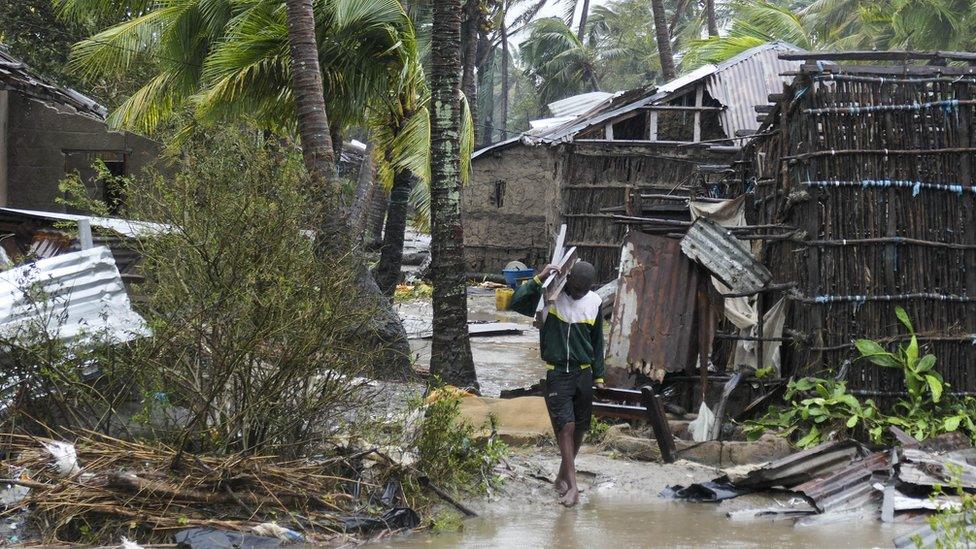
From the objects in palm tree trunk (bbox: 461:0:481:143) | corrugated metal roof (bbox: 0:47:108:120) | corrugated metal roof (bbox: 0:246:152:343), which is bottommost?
corrugated metal roof (bbox: 0:246:152:343)

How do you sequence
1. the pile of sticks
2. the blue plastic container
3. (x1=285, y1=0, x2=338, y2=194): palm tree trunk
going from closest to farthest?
1. the pile of sticks
2. (x1=285, y1=0, x2=338, y2=194): palm tree trunk
3. the blue plastic container

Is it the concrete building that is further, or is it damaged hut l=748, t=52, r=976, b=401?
the concrete building

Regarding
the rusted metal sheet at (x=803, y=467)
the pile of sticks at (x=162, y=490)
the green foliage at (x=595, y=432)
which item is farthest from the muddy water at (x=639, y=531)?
the green foliage at (x=595, y=432)

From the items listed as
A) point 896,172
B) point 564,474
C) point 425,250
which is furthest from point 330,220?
point 425,250

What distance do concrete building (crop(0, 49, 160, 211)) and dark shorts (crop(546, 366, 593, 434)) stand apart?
8865 mm

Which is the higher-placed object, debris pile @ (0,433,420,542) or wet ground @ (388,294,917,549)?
debris pile @ (0,433,420,542)

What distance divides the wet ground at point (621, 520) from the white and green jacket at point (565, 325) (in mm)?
911

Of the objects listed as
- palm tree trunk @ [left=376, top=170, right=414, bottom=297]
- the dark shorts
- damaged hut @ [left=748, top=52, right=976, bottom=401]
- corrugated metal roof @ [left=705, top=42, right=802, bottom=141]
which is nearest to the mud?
the dark shorts

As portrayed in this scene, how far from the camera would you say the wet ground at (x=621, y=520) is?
263 inches

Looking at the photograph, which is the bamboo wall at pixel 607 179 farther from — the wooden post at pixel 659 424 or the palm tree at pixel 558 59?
the palm tree at pixel 558 59

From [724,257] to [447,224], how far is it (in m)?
3.11

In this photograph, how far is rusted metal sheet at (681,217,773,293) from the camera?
9.59m

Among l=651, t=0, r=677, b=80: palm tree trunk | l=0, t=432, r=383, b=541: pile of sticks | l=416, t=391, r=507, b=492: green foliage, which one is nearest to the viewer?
l=0, t=432, r=383, b=541: pile of sticks

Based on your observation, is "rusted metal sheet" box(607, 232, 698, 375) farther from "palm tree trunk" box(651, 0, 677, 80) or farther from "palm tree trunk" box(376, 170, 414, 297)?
"palm tree trunk" box(651, 0, 677, 80)
